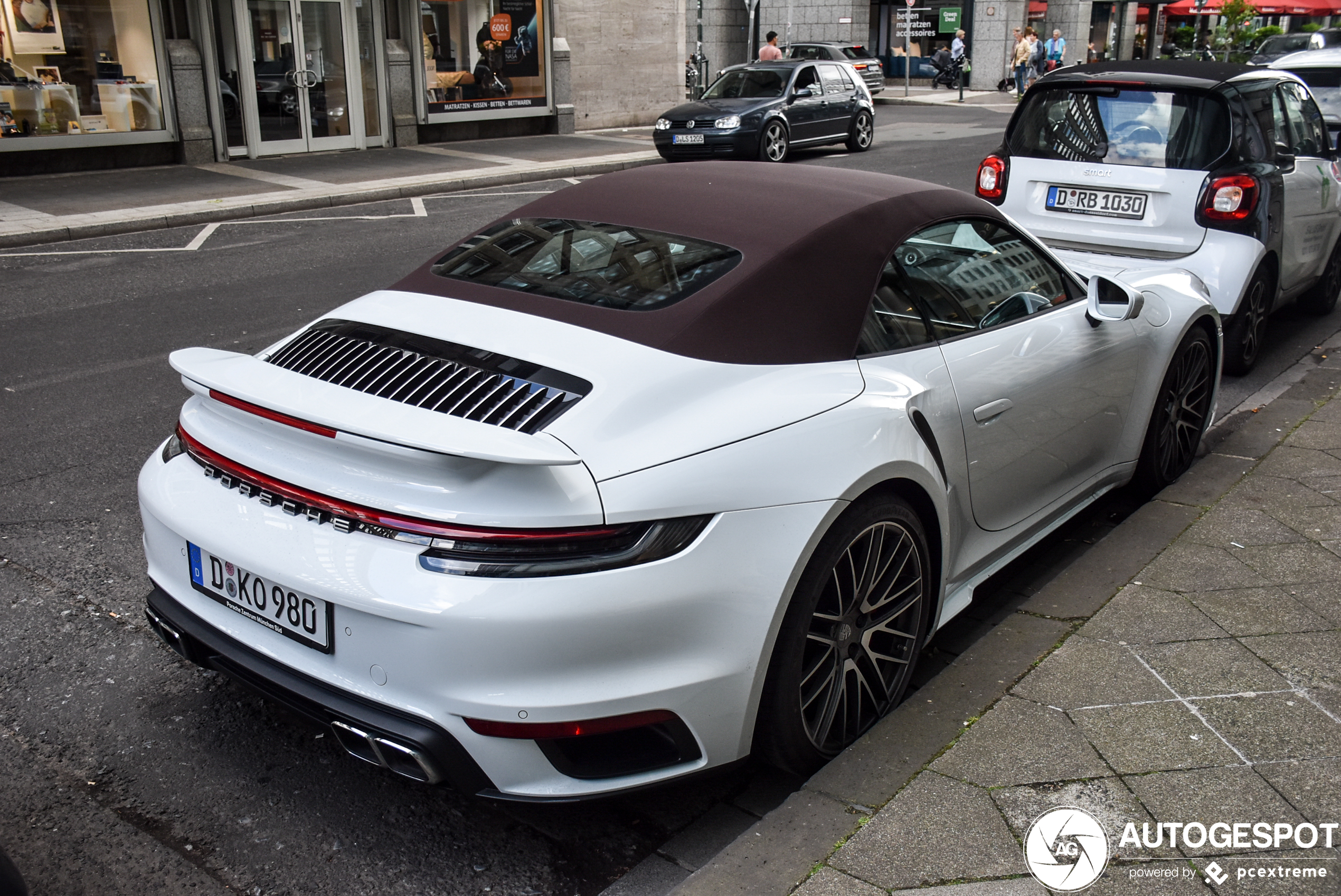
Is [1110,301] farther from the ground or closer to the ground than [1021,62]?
closer to the ground

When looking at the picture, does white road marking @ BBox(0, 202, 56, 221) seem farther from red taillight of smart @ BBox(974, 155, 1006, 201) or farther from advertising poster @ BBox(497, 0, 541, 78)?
advertising poster @ BBox(497, 0, 541, 78)

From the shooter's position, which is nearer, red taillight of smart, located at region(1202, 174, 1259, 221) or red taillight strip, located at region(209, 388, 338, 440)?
red taillight strip, located at region(209, 388, 338, 440)

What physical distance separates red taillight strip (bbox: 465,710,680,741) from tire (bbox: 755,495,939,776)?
405 mm

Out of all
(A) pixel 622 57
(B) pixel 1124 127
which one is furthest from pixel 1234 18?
(B) pixel 1124 127

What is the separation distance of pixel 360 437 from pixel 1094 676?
6.78 feet

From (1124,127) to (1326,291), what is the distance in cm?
243

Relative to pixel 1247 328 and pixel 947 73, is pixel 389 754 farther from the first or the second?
pixel 947 73

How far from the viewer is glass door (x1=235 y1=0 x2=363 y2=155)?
1803 cm

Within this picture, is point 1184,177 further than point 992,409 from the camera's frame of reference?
Yes

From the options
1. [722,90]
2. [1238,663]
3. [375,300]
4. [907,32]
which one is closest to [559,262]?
[375,300]

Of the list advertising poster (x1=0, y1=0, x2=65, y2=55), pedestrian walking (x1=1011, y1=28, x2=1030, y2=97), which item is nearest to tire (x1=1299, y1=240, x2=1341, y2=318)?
advertising poster (x1=0, y1=0, x2=65, y2=55)

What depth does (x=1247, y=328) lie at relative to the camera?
6.87m

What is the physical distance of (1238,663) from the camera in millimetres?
3371

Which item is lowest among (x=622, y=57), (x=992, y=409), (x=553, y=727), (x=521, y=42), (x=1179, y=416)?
(x=1179, y=416)
